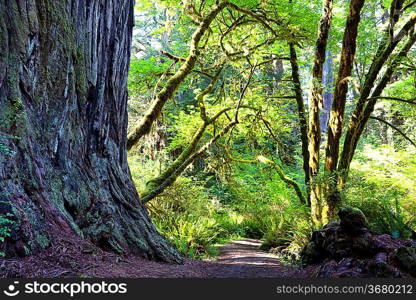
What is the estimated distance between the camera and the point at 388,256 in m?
3.17

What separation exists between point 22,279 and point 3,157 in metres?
0.94

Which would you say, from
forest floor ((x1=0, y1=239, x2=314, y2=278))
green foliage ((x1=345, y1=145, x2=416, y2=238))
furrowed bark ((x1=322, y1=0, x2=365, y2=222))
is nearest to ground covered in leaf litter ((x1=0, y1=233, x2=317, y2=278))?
forest floor ((x1=0, y1=239, x2=314, y2=278))

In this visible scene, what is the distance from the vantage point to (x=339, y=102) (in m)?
6.17

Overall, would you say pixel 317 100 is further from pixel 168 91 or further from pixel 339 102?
pixel 168 91

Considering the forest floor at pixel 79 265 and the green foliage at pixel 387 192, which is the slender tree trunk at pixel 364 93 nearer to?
the green foliage at pixel 387 192

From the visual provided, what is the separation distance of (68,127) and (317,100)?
5.06 meters

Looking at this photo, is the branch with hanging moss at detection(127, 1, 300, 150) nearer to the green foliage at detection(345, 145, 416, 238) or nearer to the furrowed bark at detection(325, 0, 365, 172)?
the furrowed bark at detection(325, 0, 365, 172)

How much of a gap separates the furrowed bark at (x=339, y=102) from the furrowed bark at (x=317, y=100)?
0.78ft

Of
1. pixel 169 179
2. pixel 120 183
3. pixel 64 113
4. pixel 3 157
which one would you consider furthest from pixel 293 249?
pixel 3 157

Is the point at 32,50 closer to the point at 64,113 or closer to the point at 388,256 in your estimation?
the point at 64,113

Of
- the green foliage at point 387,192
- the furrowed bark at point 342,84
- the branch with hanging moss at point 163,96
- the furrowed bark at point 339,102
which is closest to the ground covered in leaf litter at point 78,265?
the green foliage at point 387,192

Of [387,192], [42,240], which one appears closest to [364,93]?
[387,192]

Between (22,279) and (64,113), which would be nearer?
(22,279)

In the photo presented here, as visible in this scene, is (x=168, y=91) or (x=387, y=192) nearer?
(x=168, y=91)
